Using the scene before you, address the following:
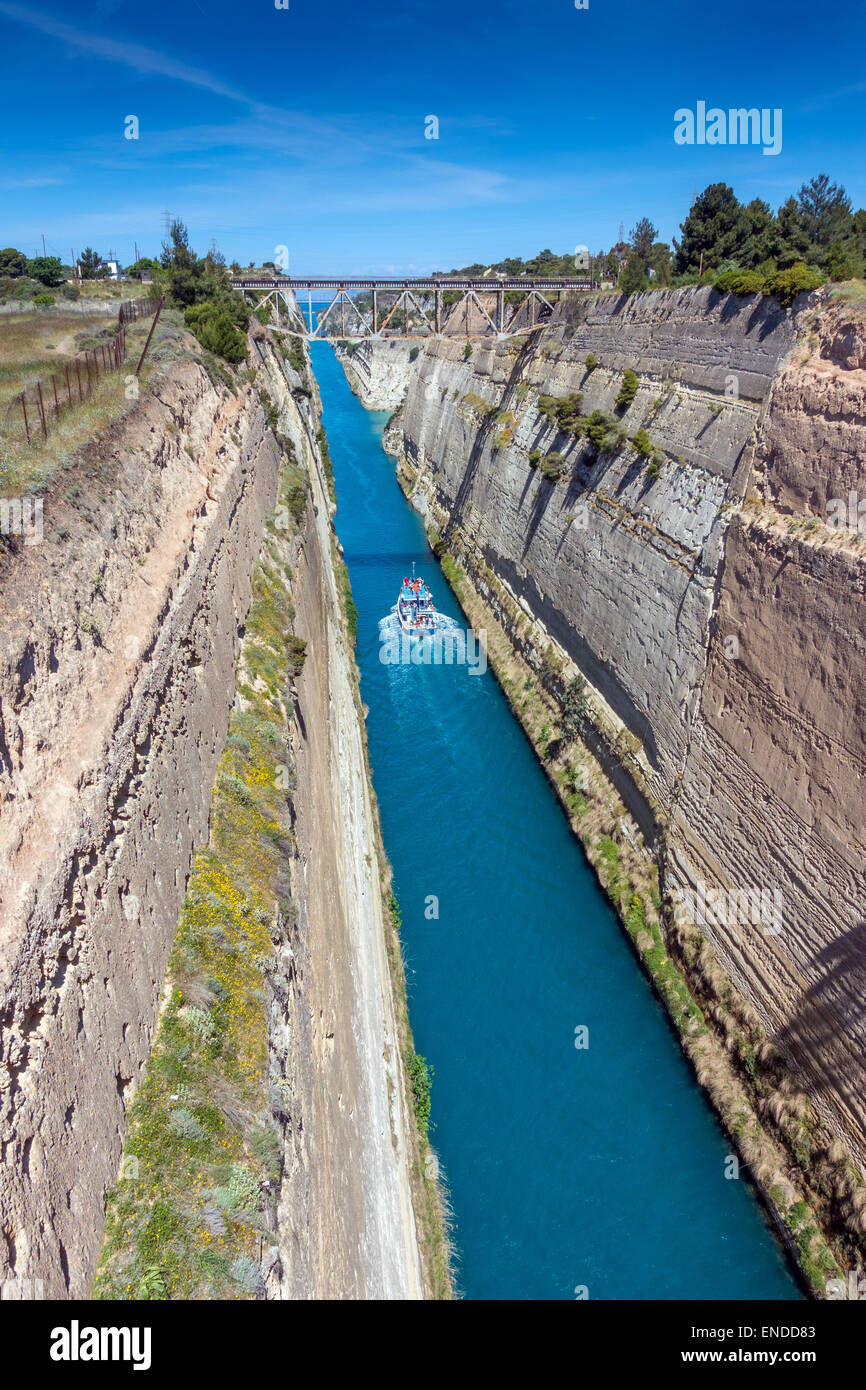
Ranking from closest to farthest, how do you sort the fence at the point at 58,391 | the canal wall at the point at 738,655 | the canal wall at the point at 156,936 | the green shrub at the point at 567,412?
the canal wall at the point at 156,936
the fence at the point at 58,391
the canal wall at the point at 738,655
the green shrub at the point at 567,412

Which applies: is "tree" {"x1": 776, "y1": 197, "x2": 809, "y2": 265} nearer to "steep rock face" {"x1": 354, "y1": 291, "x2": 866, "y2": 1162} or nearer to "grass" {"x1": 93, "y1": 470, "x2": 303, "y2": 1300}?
"steep rock face" {"x1": 354, "y1": 291, "x2": 866, "y2": 1162}

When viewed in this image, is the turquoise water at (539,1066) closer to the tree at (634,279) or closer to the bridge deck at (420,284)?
the tree at (634,279)

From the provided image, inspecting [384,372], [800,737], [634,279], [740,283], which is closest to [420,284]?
[634,279]

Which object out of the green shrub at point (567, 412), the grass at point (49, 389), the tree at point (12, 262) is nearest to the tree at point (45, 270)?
the tree at point (12, 262)

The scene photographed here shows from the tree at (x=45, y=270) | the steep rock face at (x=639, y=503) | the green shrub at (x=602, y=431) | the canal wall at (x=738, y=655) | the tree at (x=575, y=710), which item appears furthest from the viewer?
the tree at (x=45, y=270)
